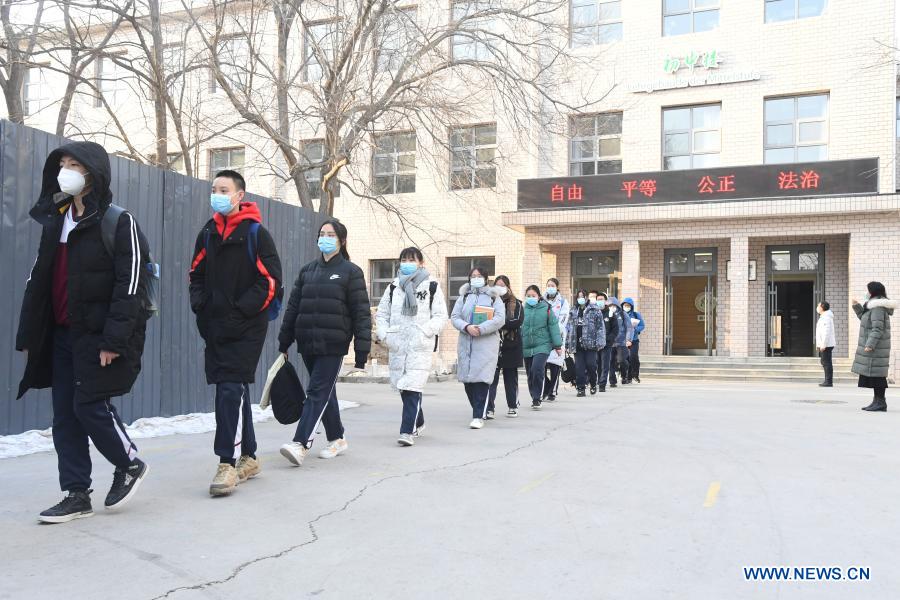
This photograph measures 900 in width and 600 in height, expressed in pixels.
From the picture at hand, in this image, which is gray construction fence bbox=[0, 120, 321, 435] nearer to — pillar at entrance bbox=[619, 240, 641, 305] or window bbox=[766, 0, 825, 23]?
pillar at entrance bbox=[619, 240, 641, 305]

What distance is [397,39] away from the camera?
48.7ft

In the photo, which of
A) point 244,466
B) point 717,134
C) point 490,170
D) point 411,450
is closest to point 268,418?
point 411,450

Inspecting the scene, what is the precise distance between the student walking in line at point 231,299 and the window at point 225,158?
22660mm

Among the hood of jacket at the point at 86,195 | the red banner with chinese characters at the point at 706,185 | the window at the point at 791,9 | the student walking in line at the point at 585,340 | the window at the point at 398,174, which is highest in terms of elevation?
the window at the point at 791,9

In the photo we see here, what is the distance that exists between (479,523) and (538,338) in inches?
272

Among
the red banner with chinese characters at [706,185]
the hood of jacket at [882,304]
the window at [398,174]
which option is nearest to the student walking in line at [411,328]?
the hood of jacket at [882,304]

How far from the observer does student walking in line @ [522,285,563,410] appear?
11.5 meters

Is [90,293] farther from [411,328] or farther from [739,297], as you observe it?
[739,297]

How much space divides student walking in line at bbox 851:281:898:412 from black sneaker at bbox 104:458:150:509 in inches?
430

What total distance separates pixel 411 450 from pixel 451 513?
2.57 metres

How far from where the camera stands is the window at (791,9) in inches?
856

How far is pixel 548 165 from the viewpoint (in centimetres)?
2394

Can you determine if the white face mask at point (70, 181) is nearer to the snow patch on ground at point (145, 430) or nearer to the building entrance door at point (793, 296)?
the snow patch on ground at point (145, 430)

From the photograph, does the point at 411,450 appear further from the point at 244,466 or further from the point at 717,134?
the point at 717,134
